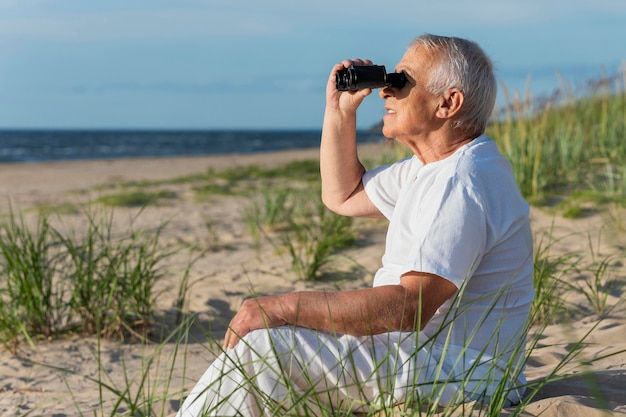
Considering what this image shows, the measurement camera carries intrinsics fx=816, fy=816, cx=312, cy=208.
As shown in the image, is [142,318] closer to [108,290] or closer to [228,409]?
[108,290]

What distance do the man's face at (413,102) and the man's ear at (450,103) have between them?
0.02 meters

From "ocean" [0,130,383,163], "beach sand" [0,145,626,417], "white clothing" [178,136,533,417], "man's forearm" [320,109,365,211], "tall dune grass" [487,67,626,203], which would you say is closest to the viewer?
"white clothing" [178,136,533,417]

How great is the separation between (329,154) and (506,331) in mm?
852

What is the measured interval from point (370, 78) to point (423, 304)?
69 centimetres

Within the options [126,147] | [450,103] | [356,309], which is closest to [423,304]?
[356,309]

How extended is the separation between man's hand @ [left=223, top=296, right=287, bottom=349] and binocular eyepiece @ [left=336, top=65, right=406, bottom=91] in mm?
687

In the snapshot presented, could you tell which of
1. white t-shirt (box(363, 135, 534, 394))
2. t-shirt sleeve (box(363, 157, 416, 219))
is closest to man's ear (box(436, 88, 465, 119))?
white t-shirt (box(363, 135, 534, 394))

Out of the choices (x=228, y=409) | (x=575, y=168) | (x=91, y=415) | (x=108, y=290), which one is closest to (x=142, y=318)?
(x=108, y=290)

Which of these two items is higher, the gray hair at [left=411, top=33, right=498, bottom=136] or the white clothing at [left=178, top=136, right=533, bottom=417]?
the gray hair at [left=411, top=33, right=498, bottom=136]

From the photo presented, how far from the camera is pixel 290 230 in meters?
6.73

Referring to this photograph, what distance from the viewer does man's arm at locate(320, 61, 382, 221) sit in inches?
106

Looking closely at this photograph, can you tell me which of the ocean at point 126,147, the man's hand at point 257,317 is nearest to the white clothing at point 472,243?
the man's hand at point 257,317

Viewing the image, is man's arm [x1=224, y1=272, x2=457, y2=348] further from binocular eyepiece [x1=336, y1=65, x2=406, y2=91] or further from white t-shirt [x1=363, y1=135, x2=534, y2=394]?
binocular eyepiece [x1=336, y1=65, x2=406, y2=91]

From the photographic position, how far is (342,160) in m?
2.75
